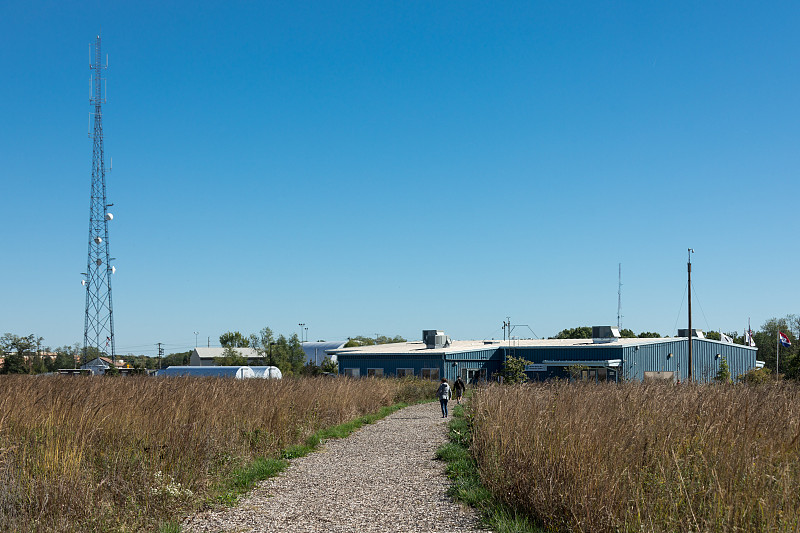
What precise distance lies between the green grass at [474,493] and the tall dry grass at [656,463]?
186 millimetres

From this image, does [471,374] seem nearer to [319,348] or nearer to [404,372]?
[404,372]

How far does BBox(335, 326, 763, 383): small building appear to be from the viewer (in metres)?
40.5

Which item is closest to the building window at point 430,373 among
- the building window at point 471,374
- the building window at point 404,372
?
the building window at point 404,372

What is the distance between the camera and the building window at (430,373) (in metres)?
42.4

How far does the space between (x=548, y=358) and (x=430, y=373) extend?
781cm

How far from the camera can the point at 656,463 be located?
258 inches

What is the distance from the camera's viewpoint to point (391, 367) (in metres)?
44.7

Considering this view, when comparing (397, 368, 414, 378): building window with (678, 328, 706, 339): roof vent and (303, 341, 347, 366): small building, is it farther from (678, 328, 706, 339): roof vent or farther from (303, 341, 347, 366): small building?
(303, 341, 347, 366): small building

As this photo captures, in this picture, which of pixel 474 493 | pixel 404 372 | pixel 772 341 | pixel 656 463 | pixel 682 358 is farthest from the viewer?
pixel 772 341

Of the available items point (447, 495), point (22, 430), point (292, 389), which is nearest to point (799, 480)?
point (447, 495)

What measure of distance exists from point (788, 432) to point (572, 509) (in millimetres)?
2317

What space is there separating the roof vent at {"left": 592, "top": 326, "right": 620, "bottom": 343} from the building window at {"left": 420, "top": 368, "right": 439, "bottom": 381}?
35.6ft

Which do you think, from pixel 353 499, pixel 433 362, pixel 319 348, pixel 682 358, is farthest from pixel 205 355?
pixel 353 499

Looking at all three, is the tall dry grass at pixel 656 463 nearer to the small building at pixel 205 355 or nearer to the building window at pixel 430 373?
the building window at pixel 430 373
